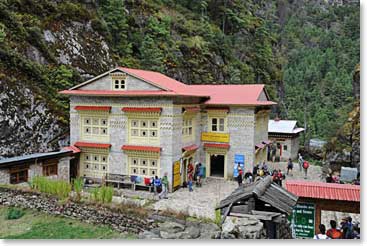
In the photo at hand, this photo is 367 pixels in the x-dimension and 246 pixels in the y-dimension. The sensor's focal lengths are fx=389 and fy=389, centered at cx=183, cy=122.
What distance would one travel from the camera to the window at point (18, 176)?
1092 cm

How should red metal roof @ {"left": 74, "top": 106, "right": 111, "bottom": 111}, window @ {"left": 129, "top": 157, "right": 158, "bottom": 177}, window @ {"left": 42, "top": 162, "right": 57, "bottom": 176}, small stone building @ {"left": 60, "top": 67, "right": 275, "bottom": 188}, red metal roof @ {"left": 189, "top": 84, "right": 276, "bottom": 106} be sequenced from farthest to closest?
red metal roof @ {"left": 189, "top": 84, "right": 276, "bottom": 106}, red metal roof @ {"left": 74, "top": 106, "right": 111, "bottom": 111}, window @ {"left": 129, "top": 157, "right": 158, "bottom": 177}, small stone building @ {"left": 60, "top": 67, "right": 275, "bottom": 188}, window @ {"left": 42, "top": 162, "right": 57, "bottom": 176}

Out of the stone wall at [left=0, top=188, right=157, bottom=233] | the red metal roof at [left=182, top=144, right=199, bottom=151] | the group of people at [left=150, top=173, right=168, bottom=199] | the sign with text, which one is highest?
the sign with text

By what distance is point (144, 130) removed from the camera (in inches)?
541

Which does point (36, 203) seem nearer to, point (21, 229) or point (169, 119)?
point (21, 229)

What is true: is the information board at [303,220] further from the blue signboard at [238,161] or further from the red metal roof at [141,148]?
the blue signboard at [238,161]

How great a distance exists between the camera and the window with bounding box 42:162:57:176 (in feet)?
40.3

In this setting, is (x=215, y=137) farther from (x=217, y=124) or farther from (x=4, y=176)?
(x=4, y=176)

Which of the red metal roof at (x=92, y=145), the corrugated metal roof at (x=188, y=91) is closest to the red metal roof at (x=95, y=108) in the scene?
the corrugated metal roof at (x=188, y=91)

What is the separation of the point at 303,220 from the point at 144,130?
7.29m

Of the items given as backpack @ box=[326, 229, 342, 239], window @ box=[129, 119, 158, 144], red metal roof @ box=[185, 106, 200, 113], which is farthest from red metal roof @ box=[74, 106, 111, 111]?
backpack @ box=[326, 229, 342, 239]

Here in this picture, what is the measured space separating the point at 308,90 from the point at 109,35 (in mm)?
14700

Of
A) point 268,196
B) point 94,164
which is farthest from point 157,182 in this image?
point 268,196

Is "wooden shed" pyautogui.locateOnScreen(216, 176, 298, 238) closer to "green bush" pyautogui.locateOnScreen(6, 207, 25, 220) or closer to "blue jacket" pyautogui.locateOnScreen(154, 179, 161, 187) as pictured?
"green bush" pyautogui.locateOnScreen(6, 207, 25, 220)

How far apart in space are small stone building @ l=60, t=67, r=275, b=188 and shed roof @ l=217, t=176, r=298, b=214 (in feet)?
21.2
